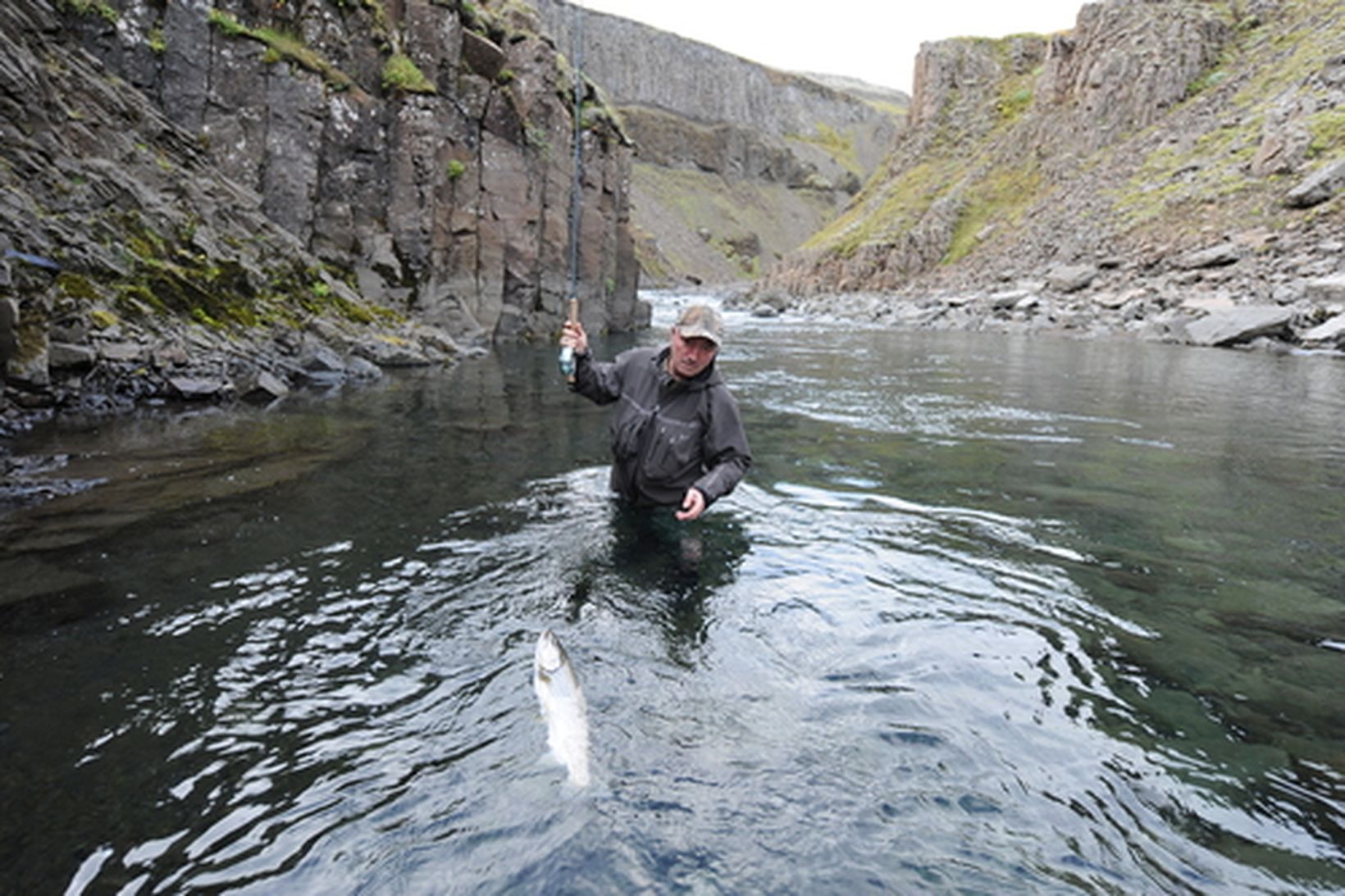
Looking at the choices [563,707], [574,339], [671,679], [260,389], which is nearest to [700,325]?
[574,339]

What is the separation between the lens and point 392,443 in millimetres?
9000

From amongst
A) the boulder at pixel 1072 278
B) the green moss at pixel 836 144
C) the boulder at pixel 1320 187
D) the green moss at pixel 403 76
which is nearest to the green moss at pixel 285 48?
the green moss at pixel 403 76

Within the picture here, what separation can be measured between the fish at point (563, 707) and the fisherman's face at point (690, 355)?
272cm

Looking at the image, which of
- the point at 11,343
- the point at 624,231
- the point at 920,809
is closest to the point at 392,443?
the point at 11,343

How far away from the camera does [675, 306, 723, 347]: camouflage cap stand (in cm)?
517

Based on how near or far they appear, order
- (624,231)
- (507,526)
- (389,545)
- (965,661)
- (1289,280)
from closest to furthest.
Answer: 1. (965,661)
2. (389,545)
3. (507,526)
4. (1289,280)
5. (624,231)

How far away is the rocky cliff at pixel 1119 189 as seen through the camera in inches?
1123

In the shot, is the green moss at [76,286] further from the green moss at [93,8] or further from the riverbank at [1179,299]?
the riverbank at [1179,299]

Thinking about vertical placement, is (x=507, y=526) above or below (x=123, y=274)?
below

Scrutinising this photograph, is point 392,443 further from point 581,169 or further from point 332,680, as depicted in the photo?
point 581,169

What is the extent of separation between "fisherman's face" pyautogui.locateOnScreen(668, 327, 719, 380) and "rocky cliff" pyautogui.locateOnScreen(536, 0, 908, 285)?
363 ft

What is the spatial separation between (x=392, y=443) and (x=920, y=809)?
7.49 meters

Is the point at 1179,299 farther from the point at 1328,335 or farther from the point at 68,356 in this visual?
the point at 68,356

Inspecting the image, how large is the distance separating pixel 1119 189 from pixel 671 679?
52.3 meters
